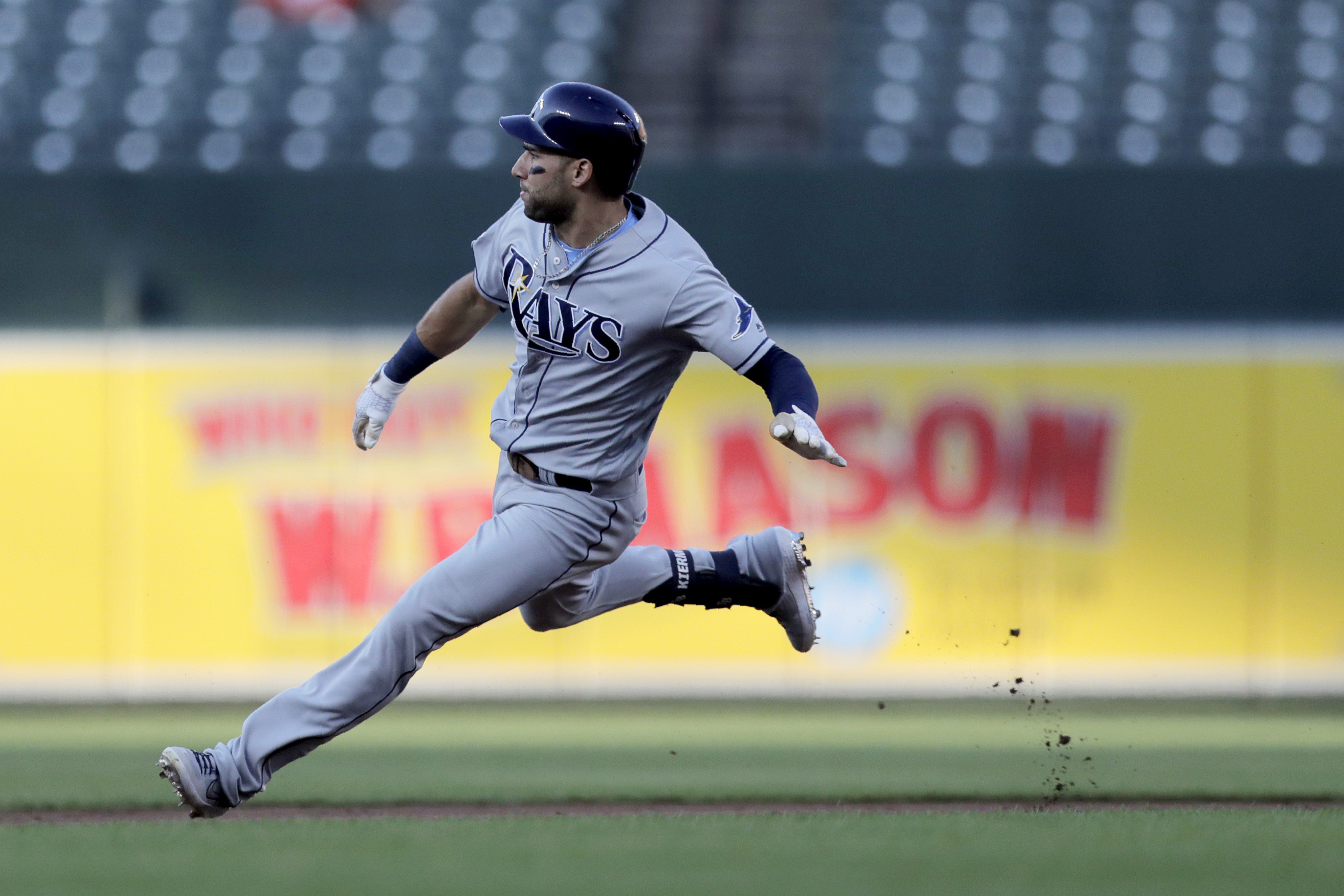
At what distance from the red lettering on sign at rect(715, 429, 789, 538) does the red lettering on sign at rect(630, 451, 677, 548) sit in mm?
234

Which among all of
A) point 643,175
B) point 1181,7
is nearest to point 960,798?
point 643,175

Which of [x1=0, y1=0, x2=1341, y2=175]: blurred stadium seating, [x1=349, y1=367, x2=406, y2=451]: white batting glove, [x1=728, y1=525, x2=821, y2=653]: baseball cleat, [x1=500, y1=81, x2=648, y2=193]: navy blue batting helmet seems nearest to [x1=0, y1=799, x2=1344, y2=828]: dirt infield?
[x1=728, y1=525, x2=821, y2=653]: baseball cleat

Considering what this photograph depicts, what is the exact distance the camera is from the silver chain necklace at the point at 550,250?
13.1ft

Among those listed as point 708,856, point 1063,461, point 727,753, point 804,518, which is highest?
point 1063,461

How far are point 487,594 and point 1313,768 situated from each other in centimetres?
340

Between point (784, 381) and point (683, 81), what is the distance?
22.7 feet

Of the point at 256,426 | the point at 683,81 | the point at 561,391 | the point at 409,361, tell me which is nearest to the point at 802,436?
the point at 561,391

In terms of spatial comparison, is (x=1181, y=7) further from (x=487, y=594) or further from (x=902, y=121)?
(x=487, y=594)

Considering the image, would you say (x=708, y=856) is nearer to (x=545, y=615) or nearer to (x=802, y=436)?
(x=545, y=615)

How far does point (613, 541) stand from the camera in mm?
4223

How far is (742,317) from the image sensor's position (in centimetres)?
394

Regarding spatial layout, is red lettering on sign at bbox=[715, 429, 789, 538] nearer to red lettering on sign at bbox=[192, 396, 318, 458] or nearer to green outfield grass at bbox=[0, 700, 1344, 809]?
green outfield grass at bbox=[0, 700, 1344, 809]

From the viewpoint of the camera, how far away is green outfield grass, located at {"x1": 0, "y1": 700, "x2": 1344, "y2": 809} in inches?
213

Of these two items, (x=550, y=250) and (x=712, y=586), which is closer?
(x=550, y=250)
